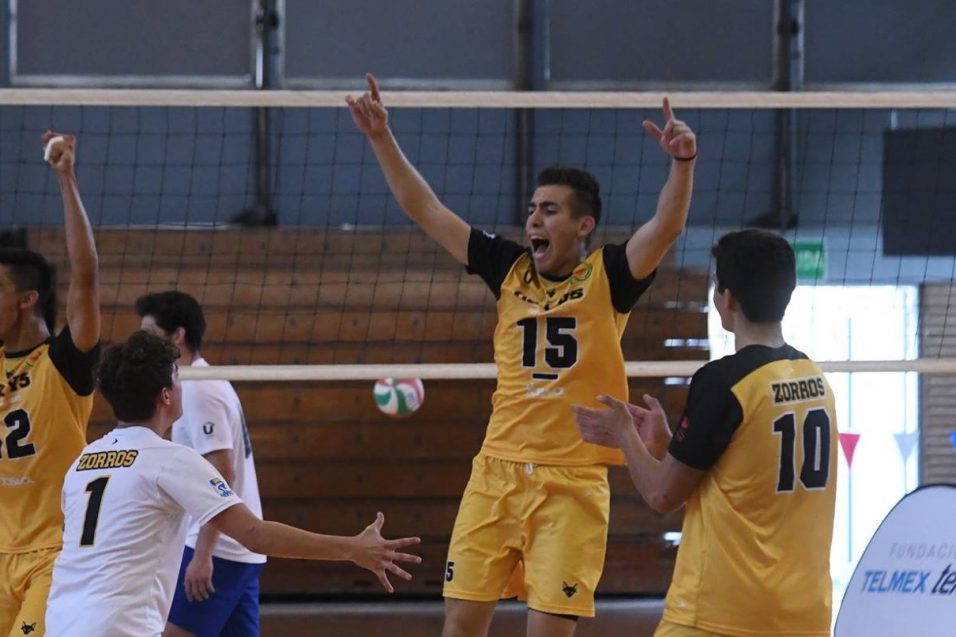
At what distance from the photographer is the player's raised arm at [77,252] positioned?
176 inches

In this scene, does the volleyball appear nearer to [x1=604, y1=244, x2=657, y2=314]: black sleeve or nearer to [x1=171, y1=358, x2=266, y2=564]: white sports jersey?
[x1=171, y1=358, x2=266, y2=564]: white sports jersey

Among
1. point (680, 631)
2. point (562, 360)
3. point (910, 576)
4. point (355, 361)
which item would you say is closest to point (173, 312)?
point (562, 360)

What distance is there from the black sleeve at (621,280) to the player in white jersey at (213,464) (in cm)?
203

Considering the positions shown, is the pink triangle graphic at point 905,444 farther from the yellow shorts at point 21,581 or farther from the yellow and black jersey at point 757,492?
the yellow shorts at point 21,581

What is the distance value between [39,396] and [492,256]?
1690mm

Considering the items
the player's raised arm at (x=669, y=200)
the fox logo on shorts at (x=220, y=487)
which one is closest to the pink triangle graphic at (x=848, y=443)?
the player's raised arm at (x=669, y=200)

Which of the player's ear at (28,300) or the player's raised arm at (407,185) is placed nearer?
the player's ear at (28,300)

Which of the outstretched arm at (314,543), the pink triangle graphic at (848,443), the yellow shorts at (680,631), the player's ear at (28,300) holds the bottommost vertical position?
the yellow shorts at (680,631)

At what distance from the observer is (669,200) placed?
4.35 meters

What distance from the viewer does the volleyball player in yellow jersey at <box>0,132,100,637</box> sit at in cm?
446

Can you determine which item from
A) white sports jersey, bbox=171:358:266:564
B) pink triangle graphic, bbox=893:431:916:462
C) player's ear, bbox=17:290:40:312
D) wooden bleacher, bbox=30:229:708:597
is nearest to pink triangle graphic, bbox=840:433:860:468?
pink triangle graphic, bbox=893:431:916:462

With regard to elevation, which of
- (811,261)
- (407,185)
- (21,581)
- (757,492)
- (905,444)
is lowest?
(21,581)

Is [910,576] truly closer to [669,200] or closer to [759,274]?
[759,274]

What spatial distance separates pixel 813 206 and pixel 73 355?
26.8 feet
